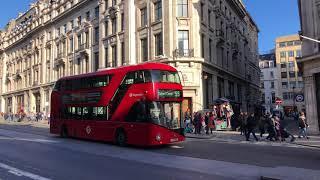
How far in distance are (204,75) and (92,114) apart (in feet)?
62.7

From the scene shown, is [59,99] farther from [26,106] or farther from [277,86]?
[277,86]

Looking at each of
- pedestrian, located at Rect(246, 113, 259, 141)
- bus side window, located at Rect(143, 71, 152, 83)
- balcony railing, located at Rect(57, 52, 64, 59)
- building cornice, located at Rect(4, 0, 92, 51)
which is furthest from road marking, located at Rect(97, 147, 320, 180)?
balcony railing, located at Rect(57, 52, 64, 59)

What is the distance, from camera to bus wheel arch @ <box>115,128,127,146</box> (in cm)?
1806

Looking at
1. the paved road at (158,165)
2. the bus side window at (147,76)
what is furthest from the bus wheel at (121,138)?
the bus side window at (147,76)

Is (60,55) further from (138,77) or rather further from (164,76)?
(164,76)

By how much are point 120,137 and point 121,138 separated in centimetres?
10

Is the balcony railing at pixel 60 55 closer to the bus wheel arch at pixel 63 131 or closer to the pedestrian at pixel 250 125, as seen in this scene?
the bus wheel arch at pixel 63 131

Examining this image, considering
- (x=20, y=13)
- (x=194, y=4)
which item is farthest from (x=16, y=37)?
(x=194, y=4)

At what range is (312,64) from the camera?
25.3 m

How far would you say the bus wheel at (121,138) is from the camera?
59.3ft

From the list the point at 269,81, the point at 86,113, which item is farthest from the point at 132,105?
the point at 269,81

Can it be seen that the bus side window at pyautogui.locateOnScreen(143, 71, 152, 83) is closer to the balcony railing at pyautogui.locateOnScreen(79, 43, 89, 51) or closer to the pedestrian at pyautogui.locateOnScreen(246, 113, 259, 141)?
the pedestrian at pyautogui.locateOnScreen(246, 113, 259, 141)

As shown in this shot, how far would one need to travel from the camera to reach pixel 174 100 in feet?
57.3

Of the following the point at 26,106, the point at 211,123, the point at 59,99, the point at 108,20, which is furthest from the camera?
the point at 26,106
